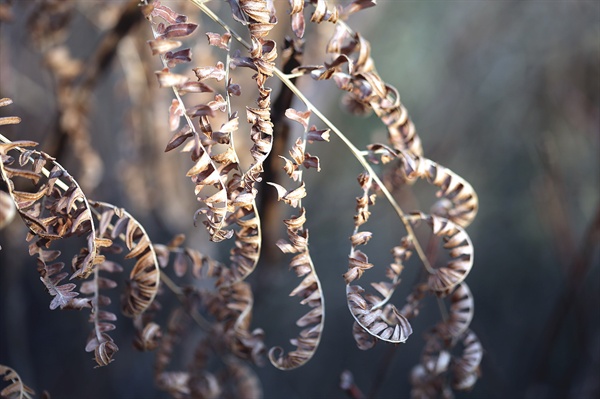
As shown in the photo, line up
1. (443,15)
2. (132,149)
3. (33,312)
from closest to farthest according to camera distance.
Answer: (132,149) → (33,312) → (443,15)

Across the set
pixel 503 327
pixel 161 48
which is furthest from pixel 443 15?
pixel 161 48

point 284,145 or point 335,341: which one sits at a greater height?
point 284,145

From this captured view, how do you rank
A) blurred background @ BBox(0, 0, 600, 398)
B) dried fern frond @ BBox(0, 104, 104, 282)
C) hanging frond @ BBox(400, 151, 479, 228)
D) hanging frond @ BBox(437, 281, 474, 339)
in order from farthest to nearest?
blurred background @ BBox(0, 0, 600, 398) → hanging frond @ BBox(437, 281, 474, 339) → hanging frond @ BBox(400, 151, 479, 228) → dried fern frond @ BBox(0, 104, 104, 282)

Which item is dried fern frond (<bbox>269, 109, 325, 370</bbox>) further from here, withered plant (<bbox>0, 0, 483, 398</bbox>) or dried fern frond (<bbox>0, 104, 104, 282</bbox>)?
dried fern frond (<bbox>0, 104, 104, 282</bbox>)

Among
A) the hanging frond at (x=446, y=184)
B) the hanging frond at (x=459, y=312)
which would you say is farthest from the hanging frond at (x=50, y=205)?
the hanging frond at (x=459, y=312)

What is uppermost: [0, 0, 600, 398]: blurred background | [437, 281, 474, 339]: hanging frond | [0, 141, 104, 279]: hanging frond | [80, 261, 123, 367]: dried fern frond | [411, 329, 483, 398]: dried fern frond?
[0, 141, 104, 279]: hanging frond

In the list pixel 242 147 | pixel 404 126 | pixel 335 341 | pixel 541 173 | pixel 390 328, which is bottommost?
pixel 335 341

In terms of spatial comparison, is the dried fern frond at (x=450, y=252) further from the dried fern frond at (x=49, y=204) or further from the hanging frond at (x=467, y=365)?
the dried fern frond at (x=49, y=204)

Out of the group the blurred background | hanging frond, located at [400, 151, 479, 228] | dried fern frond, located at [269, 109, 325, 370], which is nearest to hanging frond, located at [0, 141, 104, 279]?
dried fern frond, located at [269, 109, 325, 370]

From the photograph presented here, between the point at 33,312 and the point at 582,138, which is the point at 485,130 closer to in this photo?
the point at 582,138
